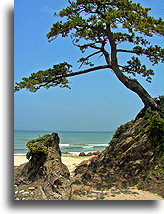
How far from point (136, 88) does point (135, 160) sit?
4.47 ft

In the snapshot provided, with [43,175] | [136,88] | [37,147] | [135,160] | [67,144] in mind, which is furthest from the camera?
[67,144]

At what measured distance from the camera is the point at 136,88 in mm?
4598

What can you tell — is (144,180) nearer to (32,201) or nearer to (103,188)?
(103,188)

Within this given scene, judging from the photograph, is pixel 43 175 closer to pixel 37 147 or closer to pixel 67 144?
pixel 37 147

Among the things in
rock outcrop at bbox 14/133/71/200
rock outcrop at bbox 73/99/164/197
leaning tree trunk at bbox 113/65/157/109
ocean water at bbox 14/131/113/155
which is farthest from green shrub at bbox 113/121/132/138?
ocean water at bbox 14/131/113/155

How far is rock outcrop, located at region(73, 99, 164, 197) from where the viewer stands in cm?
378

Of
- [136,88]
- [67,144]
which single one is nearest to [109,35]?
[136,88]

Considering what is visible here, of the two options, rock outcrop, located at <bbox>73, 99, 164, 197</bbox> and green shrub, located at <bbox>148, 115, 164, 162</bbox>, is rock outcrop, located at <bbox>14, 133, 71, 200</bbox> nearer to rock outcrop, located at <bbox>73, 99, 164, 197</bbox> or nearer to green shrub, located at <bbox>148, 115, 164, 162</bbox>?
rock outcrop, located at <bbox>73, 99, 164, 197</bbox>

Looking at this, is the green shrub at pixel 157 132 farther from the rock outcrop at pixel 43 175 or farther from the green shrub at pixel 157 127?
the rock outcrop at pixel 43 175

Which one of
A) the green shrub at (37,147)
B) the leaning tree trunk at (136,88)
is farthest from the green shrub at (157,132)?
the green shrub at (37,147)

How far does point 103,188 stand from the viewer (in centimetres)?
371

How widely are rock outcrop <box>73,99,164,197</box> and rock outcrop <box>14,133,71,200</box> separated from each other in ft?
1.93

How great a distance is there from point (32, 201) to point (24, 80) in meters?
1.83

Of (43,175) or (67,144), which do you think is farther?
(67,144)
